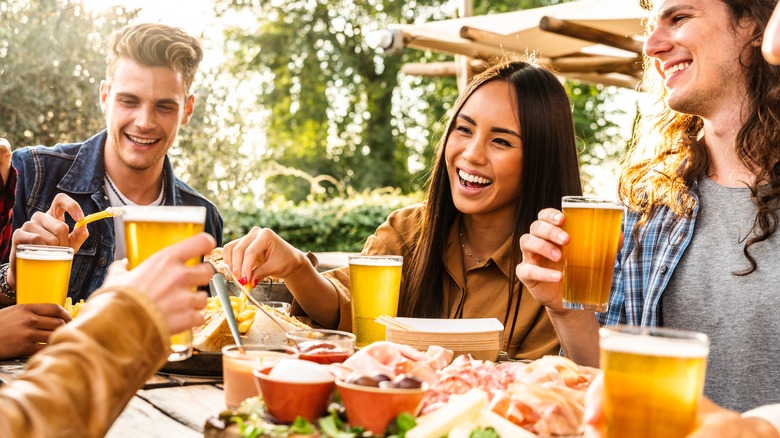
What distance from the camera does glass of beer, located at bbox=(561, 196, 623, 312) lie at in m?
2.18

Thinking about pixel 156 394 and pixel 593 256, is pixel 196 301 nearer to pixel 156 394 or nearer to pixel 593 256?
pixel 156 394

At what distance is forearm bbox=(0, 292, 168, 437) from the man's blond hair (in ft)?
10.5

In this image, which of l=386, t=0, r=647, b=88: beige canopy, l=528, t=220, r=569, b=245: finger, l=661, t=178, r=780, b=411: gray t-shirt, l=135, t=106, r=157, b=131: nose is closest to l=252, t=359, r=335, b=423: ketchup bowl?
l=528, t=220, r=569, b=245: finger

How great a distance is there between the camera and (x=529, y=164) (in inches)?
132

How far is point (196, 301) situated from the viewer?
4.62ft

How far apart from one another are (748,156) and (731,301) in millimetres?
566

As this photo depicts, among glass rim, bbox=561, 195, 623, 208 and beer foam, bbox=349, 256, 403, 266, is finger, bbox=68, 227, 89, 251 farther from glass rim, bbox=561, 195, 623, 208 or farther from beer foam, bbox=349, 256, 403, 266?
glass rim, bbox=561, 195, 623, 208

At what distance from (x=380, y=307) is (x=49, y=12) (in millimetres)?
7620

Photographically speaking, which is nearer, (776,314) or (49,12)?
(776,314)

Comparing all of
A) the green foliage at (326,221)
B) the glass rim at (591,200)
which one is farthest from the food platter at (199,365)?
the green foliage at (326,221)

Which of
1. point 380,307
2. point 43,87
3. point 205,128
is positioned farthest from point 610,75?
point 380,307

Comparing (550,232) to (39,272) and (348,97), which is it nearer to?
(39,272)

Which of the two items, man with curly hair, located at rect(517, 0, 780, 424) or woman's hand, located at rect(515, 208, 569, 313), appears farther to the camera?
man with curly hair, located at rect(517, 0, 780, 424)

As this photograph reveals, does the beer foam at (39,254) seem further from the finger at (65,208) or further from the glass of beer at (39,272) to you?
the finger at (65,208)
